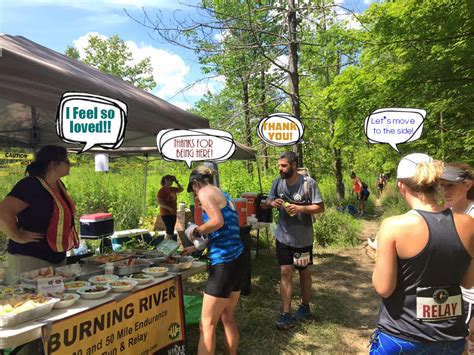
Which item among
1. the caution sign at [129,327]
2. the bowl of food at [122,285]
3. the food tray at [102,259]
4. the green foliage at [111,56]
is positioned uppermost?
the green foliage at [111,56]

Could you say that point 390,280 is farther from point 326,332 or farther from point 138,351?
point 326,332

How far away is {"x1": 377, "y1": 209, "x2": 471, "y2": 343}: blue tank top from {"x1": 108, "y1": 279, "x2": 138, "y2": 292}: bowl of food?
6.05ft

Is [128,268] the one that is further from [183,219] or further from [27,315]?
[183,219]

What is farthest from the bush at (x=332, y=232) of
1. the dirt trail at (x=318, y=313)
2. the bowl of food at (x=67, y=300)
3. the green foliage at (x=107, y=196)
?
the bowl of food at (x=67, y=300)

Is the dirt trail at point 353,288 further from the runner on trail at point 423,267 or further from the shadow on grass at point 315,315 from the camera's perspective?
the runner on trail at point 423,267

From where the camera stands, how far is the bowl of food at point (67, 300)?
7.96 feet

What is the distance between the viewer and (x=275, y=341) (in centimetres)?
383

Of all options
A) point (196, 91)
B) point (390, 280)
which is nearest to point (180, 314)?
point (390, 280)

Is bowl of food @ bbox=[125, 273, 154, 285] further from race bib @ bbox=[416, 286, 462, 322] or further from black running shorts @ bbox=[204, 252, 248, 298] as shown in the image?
race bib @ bbox=[416, 286, 462, 322]

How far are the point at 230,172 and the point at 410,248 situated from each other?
1142cm

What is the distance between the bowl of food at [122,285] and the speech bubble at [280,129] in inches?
148

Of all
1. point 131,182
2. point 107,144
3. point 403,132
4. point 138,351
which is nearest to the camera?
point 138,351

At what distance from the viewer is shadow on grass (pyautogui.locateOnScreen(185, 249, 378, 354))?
148 inches

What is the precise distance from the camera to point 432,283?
1721 mm
